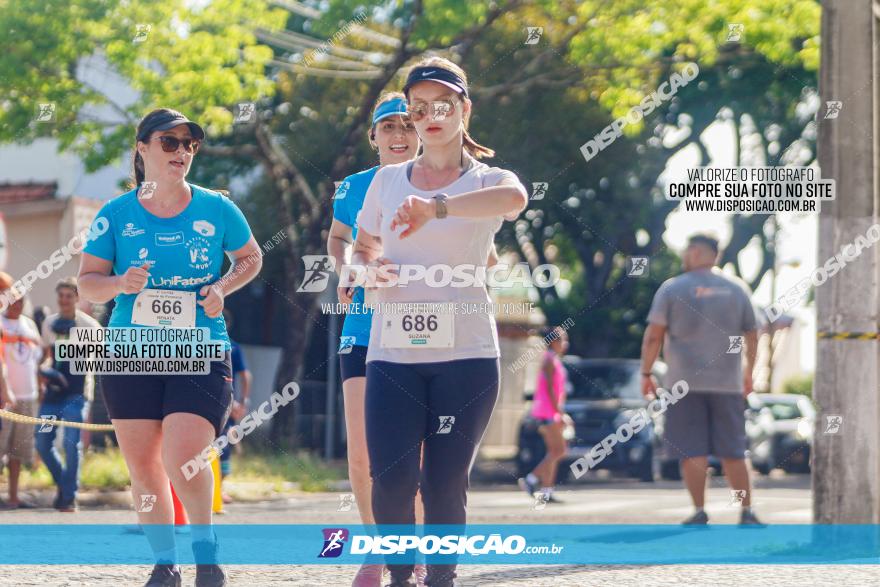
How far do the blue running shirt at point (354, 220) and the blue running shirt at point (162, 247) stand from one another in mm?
513

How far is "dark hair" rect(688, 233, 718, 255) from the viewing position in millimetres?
9641

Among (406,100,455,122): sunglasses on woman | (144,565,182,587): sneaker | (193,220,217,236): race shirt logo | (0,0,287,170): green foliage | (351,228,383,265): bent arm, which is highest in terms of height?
(0,0,287,170): green foliage

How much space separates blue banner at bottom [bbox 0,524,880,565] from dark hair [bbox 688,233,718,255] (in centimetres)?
187

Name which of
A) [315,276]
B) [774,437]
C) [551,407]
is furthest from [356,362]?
[774,437]

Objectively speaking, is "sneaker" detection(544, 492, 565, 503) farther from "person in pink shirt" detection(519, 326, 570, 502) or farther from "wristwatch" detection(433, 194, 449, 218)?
"wristwatch" detection(433, 194, 449, 218)

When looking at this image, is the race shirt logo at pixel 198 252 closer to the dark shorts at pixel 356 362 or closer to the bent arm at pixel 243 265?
the bent arm at pixel 243 265

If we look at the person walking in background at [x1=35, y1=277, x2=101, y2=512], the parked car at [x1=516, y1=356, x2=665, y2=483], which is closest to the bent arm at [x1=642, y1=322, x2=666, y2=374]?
the person walking in background at [x1=35, y1=277, x2=101, y2=512]

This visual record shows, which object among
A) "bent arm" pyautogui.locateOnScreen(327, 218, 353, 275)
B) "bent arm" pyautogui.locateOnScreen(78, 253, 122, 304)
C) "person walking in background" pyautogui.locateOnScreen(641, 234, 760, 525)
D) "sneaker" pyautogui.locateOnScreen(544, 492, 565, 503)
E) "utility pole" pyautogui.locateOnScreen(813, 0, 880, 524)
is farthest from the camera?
"sneaker" pyautogui.locateOnScreen(544, 492, 565, 503)

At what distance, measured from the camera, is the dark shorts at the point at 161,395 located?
18.0 ft

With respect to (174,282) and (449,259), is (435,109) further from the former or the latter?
(174,282)

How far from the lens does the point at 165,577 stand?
18.0ft

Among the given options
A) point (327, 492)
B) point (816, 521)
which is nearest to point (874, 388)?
point (816, 521)

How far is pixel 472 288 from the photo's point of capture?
4.92 meters

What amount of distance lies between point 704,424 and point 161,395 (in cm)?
497
